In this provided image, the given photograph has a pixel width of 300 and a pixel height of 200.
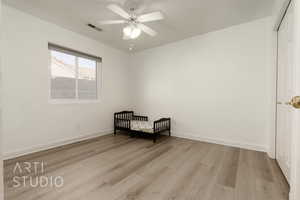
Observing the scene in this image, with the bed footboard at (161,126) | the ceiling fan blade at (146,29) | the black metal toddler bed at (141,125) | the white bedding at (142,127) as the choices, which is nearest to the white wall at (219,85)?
the bed footboard at (161,126)

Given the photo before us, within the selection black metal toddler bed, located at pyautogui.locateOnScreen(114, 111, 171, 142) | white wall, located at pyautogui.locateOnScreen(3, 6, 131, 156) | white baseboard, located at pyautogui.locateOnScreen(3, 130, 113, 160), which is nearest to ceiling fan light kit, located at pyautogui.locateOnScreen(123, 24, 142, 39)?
white wall, located at pyautogui.locateOnScreen(3, 6, 131, 156)

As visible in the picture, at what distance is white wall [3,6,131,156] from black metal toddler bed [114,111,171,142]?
2.53ft

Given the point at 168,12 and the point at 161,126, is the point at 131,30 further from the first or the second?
the point at 161,126

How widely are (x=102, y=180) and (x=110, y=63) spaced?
3084 mm

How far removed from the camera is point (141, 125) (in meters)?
3.37

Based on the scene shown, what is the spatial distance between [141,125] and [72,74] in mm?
2067

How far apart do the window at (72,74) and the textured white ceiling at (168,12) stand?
22.7 inches

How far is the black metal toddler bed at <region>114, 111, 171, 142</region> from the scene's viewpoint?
3150 millimetres

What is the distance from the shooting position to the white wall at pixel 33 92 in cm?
219

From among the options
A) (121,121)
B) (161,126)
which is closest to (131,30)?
(161,126)

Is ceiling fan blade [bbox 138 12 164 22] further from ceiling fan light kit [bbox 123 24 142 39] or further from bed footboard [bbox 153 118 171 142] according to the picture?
bed footboard [bbox 153 118 171 142]

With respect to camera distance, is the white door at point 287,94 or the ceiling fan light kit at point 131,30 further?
the ceiling fan light kit at point 131,30

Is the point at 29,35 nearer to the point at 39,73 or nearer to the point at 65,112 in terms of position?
the point at 39,73

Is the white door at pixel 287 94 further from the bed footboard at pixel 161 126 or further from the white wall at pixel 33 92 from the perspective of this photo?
the white wall at pixel 33 92
